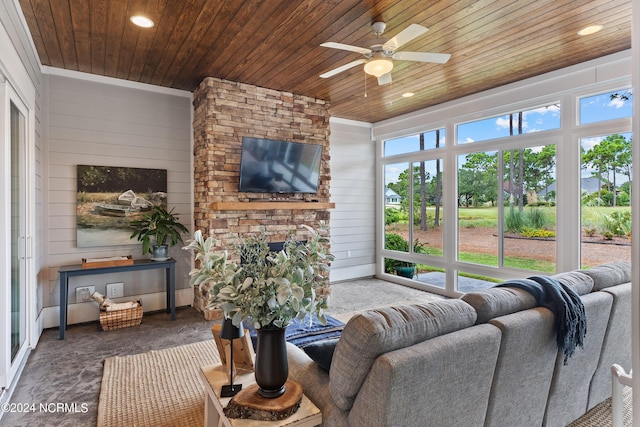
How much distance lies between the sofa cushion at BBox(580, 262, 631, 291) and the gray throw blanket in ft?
1.55

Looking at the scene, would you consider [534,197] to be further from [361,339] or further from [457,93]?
[361,339]

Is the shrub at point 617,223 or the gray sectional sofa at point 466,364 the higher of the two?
the shrub at point 617,223

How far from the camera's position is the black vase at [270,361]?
1.39 m

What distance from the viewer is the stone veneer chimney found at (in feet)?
13.2

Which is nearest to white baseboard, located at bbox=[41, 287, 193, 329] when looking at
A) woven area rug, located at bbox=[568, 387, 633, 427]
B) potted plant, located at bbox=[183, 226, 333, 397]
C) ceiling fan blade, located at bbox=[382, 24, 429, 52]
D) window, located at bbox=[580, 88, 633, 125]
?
potted plant, located at bbox=[183, 226, 333, 397]

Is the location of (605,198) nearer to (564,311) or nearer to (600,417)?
(600,417)

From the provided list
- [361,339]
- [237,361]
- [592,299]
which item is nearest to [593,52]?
[592,299]

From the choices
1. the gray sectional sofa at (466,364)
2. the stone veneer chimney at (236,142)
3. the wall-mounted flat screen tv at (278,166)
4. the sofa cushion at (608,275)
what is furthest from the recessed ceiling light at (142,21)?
the sofa cushion at (608,275)

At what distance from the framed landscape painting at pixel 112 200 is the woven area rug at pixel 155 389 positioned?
156cm

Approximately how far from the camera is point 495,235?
466 centimetres

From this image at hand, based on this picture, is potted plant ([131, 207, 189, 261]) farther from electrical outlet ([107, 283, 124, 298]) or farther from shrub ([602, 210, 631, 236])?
shrub ([602, 210, 631, 236])

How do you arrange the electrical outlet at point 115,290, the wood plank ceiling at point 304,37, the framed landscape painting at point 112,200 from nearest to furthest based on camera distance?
the wood plank ceiling at point 304,37, the framed landscape painting at point 112,200, the electrical outlet at point 115,290

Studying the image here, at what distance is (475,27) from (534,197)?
230 centimetres

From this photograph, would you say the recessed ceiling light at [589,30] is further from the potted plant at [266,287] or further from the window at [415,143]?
the potted plant at [266,287]
